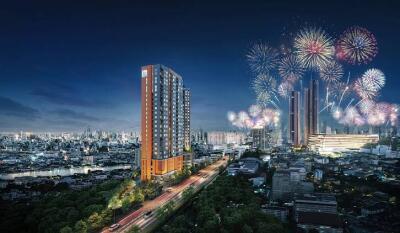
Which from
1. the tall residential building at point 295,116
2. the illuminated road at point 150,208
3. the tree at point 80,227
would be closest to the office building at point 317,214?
the illuminated road at point 150,208

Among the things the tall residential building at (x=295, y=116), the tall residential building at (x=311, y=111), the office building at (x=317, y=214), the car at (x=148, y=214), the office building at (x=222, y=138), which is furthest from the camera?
the office building at (x=222, y=138)

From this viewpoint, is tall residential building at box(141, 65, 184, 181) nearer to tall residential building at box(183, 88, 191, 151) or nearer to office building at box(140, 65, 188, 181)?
office building at box(140, 65, 188, 181)

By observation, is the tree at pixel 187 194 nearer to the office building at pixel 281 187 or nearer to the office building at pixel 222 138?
the office building at pixel 281 187

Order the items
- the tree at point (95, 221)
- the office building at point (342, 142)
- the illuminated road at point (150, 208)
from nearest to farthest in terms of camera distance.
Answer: the tree at point (95, 221) < the illuminated road at point (150, 208) < the office building at point (342, 142)

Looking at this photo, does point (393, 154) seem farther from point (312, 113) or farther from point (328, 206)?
point (328, 206)

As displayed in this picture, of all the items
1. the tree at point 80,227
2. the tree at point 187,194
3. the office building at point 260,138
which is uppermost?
the office building at point 260,138

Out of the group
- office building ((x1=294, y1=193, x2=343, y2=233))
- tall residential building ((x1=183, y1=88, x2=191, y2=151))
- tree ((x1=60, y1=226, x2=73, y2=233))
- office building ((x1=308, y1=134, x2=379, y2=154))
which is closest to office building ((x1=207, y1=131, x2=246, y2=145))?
office building ((x1=308, y1=134, x2=379, y2=154))
